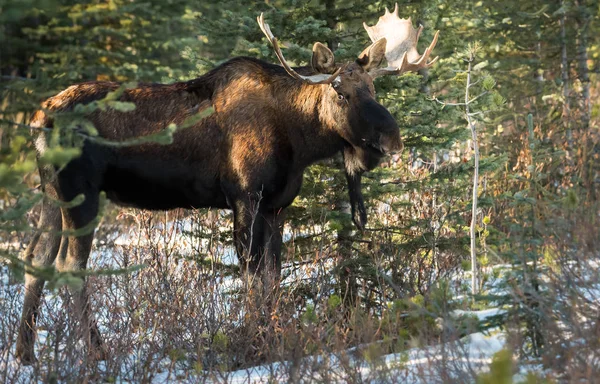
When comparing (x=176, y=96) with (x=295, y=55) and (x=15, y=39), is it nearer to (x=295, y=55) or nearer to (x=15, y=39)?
(x=295, y=55)

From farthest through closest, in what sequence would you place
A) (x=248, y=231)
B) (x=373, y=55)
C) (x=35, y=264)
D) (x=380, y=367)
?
(x=373, y=55), (x=248, y=231), (x=35, y=264), (x=380, y=367)

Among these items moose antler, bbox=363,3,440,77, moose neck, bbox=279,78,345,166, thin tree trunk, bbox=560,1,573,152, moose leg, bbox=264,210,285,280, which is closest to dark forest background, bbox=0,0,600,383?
thin tree trunk, bbox=560,1,573,152

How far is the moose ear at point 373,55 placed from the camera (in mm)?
6480

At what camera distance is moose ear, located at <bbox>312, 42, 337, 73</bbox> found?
6344 millimetres

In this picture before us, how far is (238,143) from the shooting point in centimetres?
643

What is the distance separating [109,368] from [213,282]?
1.00m

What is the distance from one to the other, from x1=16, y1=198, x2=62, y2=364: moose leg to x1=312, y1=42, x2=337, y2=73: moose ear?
224 cm

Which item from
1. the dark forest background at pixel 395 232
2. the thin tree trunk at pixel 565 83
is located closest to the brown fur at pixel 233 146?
the dark forest background at pixel 395 232

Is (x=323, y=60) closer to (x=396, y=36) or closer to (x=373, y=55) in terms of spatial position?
(x=373, y=55)

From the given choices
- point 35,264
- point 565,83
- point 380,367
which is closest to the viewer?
point 380,367

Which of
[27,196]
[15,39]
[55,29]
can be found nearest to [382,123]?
[27,196]

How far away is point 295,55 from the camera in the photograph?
282 inches

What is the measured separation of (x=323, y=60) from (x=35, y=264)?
2621 mm

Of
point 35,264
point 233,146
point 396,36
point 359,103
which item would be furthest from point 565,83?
point 35,264
